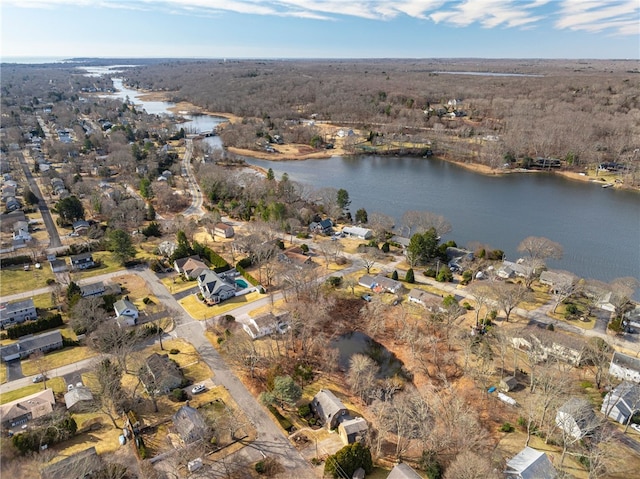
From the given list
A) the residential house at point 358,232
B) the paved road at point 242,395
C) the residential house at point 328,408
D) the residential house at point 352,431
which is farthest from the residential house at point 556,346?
the residential house at point 358,232

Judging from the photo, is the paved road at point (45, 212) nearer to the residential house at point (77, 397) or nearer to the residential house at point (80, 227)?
the residential house at point (80, 227)

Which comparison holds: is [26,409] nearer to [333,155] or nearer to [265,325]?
[265,325]

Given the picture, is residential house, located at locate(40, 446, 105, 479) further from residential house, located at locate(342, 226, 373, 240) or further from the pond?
residential house, located at locate(342, 226, 373, 240)

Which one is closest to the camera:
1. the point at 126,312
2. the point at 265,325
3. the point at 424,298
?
the point at 265,325

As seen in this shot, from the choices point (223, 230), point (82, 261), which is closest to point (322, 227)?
point (223, 230)

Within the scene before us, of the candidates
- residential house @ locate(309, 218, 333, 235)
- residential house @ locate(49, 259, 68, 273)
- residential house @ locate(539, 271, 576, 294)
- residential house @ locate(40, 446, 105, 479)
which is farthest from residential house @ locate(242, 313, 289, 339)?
residential house @ locate(539, 271, 576, 294)

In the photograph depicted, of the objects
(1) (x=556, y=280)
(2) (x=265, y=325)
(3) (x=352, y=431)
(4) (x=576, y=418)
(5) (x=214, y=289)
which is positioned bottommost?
(3) (x=352, y=431)
